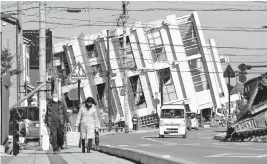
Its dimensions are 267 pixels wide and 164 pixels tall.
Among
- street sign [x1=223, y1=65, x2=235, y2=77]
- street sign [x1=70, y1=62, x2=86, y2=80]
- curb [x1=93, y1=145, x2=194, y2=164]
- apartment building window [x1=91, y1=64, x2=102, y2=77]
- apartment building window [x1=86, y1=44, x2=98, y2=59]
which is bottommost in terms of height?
curb [x1=93, y1=145, x2=194, y2=164]

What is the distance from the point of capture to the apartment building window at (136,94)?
81375 mm

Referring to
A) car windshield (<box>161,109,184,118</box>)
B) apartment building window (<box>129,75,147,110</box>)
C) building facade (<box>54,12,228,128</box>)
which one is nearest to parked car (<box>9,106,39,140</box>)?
car windshield (<box>161,109,184,118</box>)

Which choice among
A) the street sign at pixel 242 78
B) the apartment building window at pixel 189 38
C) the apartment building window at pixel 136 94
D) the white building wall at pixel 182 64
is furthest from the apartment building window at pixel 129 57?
the street sign at pixel 242 78

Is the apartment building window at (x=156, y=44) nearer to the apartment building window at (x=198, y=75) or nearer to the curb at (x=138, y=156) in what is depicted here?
the apartment building window at (x=198, y=75)

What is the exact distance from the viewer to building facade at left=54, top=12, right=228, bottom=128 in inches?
3041

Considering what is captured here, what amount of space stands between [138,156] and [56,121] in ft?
16.6

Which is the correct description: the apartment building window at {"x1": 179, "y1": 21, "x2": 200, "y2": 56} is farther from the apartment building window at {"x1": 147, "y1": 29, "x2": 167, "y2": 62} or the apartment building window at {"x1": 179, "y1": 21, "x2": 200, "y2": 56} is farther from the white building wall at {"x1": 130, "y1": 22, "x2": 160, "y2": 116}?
the white building wall at {"x1": 130, "y1": 22, "x2": 160, "y2": 116}

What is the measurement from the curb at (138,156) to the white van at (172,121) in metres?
21.8

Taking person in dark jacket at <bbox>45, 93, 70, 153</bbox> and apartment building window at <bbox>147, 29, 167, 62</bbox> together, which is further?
apartment building window at <bbox>147, 29, 167, 62</bbox>

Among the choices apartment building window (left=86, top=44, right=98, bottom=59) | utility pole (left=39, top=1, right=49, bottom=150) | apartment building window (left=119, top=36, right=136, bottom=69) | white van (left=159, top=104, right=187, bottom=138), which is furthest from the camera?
apartment building window (left=86, top=44, right=98, bottom=59)

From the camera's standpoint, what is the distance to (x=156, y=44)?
257 ft

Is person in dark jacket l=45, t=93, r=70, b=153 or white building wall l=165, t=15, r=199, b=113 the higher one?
white building wall l=165, t=15, r=199, b=113

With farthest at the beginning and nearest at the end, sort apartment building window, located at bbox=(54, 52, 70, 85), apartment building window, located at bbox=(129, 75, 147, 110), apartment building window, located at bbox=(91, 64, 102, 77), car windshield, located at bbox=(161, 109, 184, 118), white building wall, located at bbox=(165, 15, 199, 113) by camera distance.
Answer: apartment building window, located at bbox=(54, 52, 70, 85)
apartment building window, located at bbox=(91, 64, 102, 77)
apartment building window, located at bbox=(129, 75, 147, 110)
white building wall, located at bbox=(165, 15, 199, 113)
car windshield, located at bbox=(161, 109, 184, 118)

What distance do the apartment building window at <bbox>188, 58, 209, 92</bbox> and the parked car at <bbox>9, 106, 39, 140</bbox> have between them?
48048 millimetres
